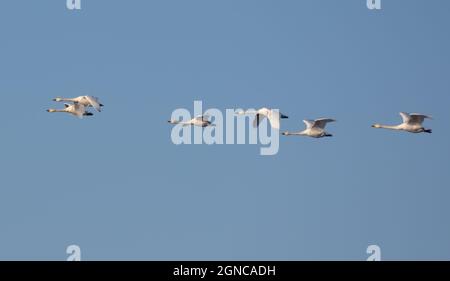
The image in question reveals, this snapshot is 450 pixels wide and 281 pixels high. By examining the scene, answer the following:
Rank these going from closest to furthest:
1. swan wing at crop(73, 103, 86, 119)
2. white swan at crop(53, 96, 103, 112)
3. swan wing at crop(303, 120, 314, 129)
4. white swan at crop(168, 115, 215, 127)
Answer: white swan at crop(53, 96, 103, 112) → swan wing at crop(303, 120, 314, 129) → swan wing at crop(73, 103, 86, 119) → white swan at crop(168, 115, 215, 127)

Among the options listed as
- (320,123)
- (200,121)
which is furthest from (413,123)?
(200,121)

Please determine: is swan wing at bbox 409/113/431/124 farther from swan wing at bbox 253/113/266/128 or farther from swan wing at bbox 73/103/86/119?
swan wing at bbox 73/103/86/119

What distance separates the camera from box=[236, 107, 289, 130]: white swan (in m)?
86.0

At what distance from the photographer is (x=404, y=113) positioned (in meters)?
86.6

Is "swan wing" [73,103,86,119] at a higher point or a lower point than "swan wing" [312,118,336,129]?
higher

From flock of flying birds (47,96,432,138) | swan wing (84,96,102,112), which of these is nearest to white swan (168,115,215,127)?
flock of flying birds (47,96,432,138)

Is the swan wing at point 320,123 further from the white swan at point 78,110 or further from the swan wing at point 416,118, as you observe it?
the white swan at point 78,110

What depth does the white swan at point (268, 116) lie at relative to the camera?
86.0 metres

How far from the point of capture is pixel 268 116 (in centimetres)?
8712

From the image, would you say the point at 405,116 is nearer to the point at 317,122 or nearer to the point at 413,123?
the point at 413,123

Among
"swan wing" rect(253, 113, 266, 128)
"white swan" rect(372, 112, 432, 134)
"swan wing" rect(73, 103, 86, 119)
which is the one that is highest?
"swan wing" rect(73, 103, 86, 119)
